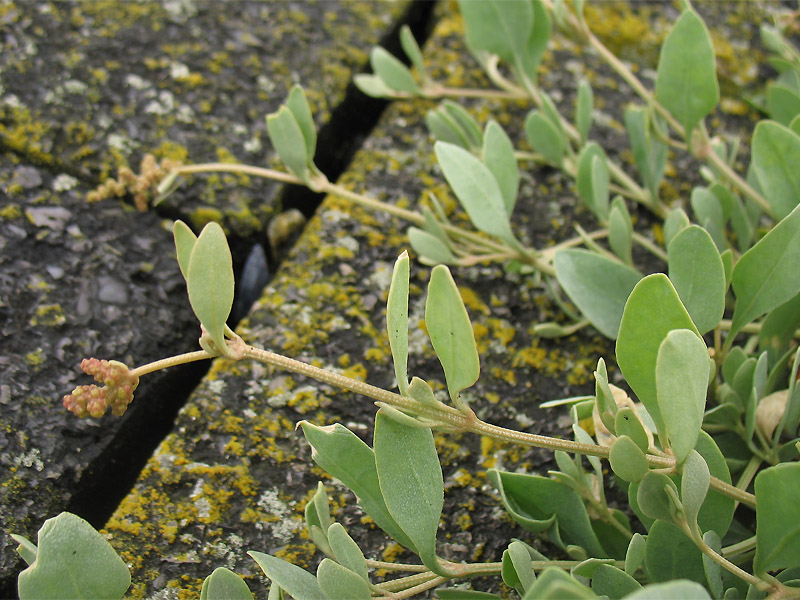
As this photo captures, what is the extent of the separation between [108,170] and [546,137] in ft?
1.97

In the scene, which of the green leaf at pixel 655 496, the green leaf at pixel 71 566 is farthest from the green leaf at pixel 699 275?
the green leaf at pixel 71 566

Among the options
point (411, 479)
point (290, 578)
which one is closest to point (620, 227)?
point (411, 479)

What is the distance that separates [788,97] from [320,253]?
0.64m

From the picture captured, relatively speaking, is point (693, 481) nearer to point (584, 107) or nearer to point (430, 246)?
point (430, 246)

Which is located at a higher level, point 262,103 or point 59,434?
point 262,103

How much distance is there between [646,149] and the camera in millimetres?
1008

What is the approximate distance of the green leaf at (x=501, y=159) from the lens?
Result: 0.89 m

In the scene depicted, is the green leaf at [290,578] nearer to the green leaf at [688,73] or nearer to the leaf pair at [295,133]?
the leaf pair at [295,133]

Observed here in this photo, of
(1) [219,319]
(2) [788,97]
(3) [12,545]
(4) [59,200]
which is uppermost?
(2) [788,97]

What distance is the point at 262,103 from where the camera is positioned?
45.3 inches

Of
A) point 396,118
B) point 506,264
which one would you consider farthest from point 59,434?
point 396,118

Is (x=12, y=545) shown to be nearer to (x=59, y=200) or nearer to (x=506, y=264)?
(x=59, y=200)

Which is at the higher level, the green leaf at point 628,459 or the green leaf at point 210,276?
the green leaf at point 210,276

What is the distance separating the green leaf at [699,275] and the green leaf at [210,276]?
1.24ft
